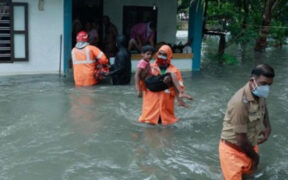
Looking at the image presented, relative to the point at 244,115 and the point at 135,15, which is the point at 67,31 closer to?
the point at 135,15

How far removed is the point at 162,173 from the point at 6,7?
7.43 m

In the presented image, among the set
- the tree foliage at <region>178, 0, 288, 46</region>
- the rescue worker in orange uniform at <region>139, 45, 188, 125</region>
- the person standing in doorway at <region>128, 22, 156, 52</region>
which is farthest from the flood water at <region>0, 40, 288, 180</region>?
the tree foliage at <region>178, 0, 288, 46</region>

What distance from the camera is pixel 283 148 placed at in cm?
647

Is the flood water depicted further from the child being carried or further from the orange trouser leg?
the orange trouser leg

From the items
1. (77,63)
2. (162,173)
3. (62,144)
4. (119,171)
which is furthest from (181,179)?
(77,63)

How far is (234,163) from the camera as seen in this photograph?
4.34 metres

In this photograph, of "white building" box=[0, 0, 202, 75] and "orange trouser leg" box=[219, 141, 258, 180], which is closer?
"orange trouser leg" box=[219, 141, 258, 180]

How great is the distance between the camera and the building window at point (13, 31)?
10.8 metres

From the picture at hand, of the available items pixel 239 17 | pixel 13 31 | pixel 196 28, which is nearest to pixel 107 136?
pixel 13 31

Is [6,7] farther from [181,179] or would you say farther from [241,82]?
[181,179]

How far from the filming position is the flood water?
538 cm

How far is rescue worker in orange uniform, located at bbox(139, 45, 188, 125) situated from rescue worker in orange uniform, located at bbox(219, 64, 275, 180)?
234 centimetres

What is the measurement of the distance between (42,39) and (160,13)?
482 cm

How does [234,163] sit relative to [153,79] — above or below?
below
